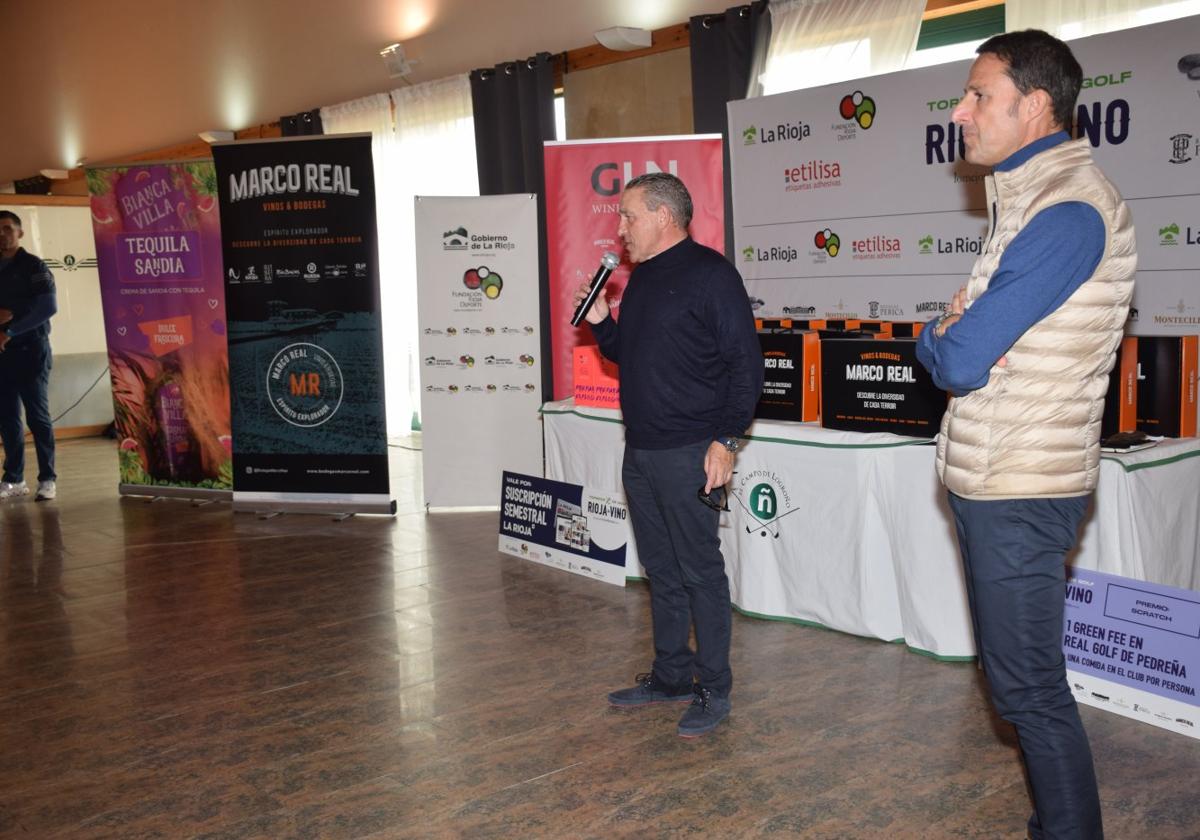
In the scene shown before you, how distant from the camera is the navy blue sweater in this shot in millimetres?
3082

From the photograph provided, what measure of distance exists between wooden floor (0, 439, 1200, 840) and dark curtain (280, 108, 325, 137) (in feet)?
20.2

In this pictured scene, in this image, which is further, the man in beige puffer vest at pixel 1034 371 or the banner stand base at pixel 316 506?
the banner stand base at pixel 316 506

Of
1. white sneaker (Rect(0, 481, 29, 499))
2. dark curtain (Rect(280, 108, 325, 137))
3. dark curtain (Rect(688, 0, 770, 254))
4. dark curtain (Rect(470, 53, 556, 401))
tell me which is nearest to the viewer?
dark curtain (Rect(688, 0, 770, 254))

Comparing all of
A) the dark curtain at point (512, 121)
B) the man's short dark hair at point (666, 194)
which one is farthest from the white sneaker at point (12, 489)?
the man's short dark hair at point (666, 194)

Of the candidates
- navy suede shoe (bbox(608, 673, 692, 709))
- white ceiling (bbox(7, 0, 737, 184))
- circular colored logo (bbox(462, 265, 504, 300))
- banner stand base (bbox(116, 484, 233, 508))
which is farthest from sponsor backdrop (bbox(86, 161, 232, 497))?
navy suede shoe (bbox(608, 673, 692, 709))

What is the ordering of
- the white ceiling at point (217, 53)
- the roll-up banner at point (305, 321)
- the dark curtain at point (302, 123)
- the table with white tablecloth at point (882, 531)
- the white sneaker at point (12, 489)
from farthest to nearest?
the dark curtain at point (302, 123) → the white ceiling at point (217, 53) → the white sneaker at point (12, 489) → the roll-up banner at point (305, 321) → the table with white tablecloth at point (882, 531)

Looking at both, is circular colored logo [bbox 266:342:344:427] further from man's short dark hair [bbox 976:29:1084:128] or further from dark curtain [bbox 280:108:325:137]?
man's short dark hair [bbox 976:29:1084:128]

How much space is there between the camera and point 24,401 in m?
7.39

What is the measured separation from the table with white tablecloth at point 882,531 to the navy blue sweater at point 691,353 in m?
0.96

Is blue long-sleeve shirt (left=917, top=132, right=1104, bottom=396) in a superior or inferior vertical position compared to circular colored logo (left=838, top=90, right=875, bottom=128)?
inferior

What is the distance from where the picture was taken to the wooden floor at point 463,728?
279 cm

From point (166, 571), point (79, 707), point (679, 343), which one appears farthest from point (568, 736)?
point (166, 571)

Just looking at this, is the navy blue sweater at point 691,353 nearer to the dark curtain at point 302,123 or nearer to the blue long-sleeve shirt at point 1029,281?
the blue long-sleeve shirt at point 1029,281

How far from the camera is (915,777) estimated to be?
295cm
